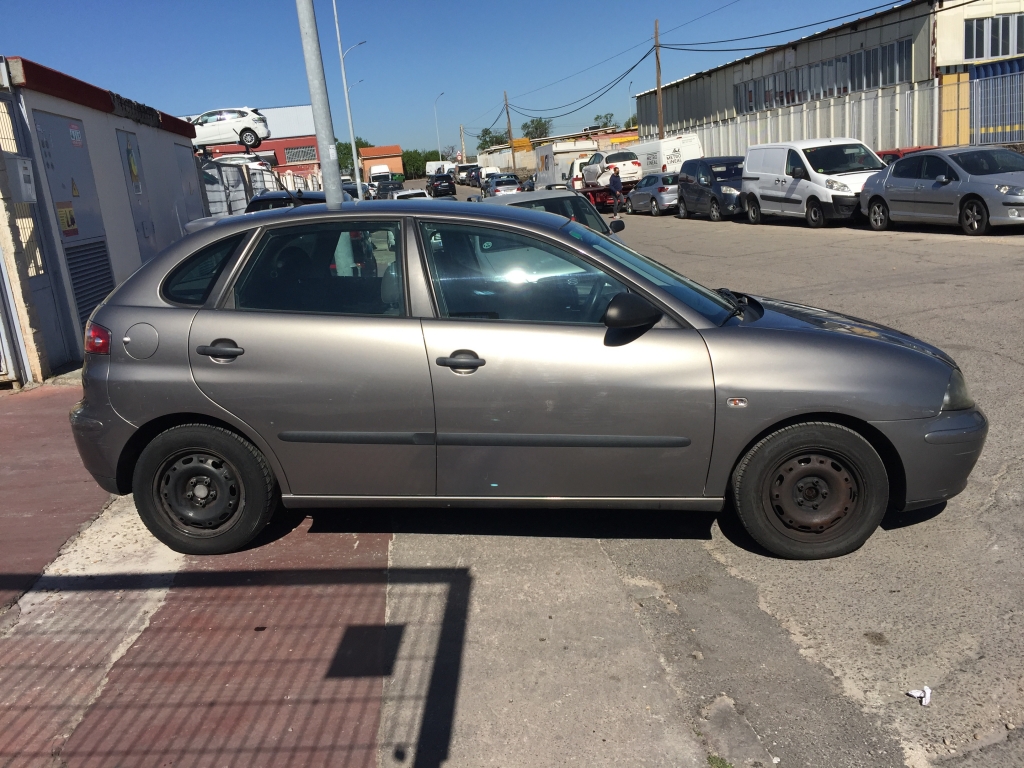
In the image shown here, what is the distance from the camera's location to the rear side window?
4184 millimetres

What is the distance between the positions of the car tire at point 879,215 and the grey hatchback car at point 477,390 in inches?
564

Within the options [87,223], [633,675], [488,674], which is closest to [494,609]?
[488,674]

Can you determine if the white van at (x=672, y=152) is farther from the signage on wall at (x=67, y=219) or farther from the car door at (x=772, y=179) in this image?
the signage on wall at (x=67, y=219)

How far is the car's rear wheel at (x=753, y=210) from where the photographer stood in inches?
846

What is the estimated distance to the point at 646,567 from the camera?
409 cm

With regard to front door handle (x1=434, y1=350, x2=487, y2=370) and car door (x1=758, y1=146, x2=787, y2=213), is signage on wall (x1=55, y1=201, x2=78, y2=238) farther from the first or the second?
car door (x1=758, y1=146, x2=787, y2=213)

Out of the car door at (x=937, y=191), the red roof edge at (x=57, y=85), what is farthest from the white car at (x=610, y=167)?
the red roof edge at (x=57, y=85)

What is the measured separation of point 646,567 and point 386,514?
5.05 ft

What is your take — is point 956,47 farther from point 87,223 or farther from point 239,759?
point 239,759

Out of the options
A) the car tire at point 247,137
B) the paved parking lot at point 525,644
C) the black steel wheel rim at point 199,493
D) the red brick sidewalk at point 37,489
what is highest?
the car tire at point 247,137

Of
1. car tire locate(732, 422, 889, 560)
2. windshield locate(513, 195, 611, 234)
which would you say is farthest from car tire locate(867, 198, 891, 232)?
car tire locate(732, 422, 889, 560)

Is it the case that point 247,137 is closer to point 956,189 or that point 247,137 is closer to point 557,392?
point 956,189

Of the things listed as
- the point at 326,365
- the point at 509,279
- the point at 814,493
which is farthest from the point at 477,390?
the point at 814,493

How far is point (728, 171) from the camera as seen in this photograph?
2484cm
